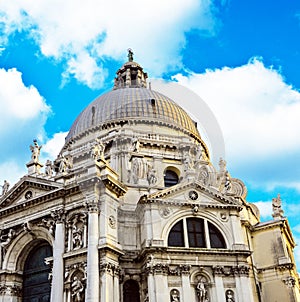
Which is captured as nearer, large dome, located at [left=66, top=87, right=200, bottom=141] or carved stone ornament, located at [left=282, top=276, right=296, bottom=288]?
carved stone ornament, located at [left=282, top=276, right=296, bottom=288]

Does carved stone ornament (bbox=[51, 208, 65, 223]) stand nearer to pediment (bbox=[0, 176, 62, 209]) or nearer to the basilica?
the basilica

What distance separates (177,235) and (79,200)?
6.35 m

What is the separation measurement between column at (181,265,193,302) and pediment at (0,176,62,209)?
9240mm

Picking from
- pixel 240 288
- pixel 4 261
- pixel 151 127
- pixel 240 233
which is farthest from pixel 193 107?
pixel 4 261

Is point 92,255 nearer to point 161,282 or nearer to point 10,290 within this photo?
point 161,282

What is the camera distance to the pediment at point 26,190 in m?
28.4

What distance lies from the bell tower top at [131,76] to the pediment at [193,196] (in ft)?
71.3

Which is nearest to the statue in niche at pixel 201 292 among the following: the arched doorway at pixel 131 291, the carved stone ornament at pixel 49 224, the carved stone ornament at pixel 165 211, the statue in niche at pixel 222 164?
the arched doorway at pixel 131 291

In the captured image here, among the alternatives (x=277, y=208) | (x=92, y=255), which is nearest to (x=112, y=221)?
(x=92, y=255)

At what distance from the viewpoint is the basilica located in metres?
25.2

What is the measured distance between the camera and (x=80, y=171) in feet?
92.0

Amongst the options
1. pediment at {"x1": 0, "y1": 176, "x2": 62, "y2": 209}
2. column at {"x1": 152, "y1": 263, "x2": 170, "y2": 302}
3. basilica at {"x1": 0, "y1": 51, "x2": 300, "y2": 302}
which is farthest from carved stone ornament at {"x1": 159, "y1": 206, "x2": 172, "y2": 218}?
pediment at {"x1": 0, "y1": 176, "x2": 62, "y2": 209}

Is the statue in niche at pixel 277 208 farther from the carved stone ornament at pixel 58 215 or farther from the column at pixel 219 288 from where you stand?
the carved stone ornament at pixel 58 215

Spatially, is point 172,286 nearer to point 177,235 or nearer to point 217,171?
point 177,235
